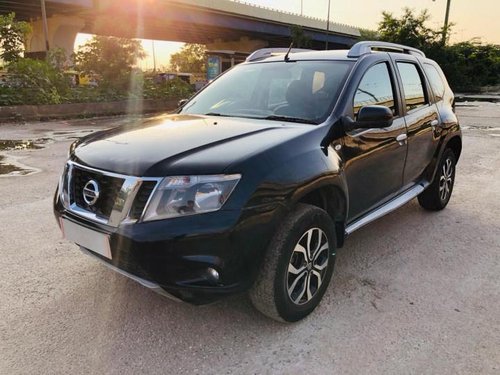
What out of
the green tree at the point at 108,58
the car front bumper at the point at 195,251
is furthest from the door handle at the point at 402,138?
the green tree at the point at 108,58

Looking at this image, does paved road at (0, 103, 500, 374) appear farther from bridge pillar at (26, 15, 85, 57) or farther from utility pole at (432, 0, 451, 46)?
bridge pillar at (26, 15, 85, 57)

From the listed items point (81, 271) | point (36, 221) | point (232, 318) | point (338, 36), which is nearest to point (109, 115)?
point (36, 221)

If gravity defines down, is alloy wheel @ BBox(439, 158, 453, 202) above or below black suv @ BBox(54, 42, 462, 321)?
below

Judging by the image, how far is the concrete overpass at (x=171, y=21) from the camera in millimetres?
33406

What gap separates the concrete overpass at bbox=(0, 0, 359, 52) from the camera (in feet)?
110

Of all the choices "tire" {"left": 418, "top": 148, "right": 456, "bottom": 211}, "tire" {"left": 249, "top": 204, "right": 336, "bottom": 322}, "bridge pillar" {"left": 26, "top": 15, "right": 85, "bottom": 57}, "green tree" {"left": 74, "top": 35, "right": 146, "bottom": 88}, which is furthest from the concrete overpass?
"tire" {"left": 249, "top": 204, "right": 336, "bottom": 322}

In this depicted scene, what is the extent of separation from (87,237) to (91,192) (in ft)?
0.87

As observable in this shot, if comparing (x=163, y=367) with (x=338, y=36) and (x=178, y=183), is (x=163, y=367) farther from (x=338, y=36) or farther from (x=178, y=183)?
(x=338, y=36)

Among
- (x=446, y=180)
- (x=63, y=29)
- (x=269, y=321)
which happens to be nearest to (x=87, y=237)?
(x=269, y=321)

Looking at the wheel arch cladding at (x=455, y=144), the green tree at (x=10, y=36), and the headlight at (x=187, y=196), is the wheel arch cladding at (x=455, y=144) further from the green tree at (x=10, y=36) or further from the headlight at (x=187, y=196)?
the green tree at (x=10, y=36)

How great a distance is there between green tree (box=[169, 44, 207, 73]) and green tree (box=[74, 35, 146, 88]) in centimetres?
6418

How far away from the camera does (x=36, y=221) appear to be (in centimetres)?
454

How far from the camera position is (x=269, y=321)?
9.26 feet

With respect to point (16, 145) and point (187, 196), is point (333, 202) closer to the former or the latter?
A: point (187, 196)
